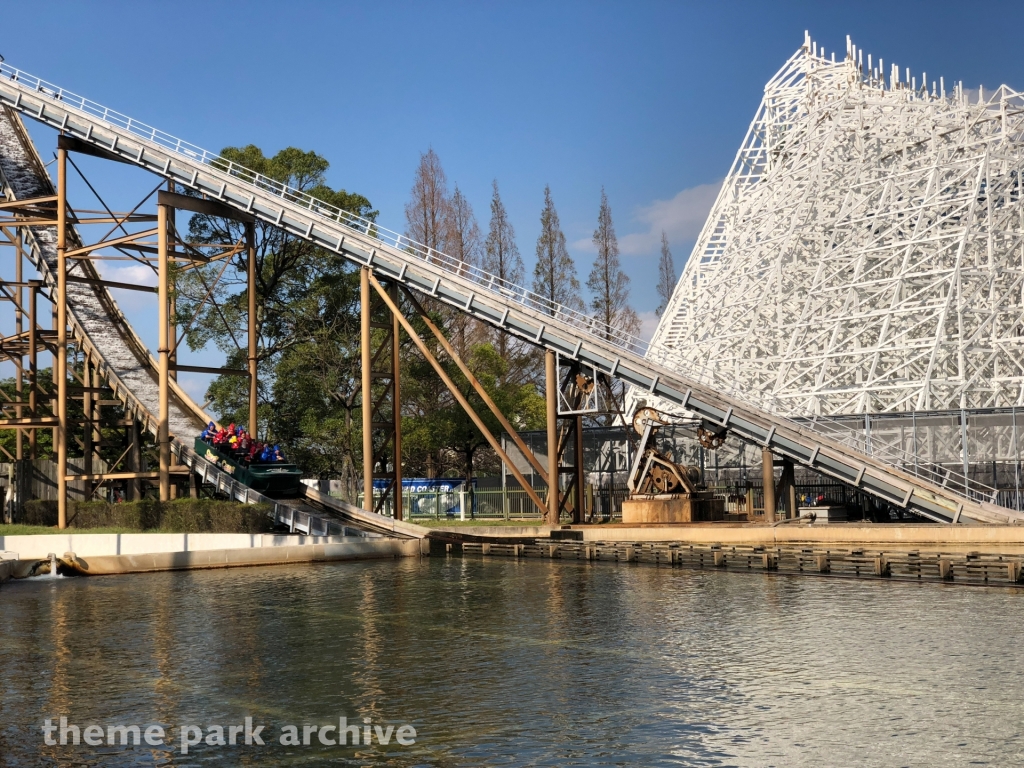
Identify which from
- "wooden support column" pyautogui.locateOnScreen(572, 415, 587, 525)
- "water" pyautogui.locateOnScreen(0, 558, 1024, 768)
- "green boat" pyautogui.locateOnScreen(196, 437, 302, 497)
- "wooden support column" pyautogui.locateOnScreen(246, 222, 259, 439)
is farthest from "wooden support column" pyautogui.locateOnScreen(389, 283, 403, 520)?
"water" pyautogui.locateOnScreen(0, 558, 1024, 768)

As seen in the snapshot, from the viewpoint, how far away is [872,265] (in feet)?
178

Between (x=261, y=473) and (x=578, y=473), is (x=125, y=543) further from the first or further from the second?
(x=578, y=473)

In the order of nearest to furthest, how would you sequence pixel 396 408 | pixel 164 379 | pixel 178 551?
pixel 178 551 → pixel 164 379 → pixel 396 408

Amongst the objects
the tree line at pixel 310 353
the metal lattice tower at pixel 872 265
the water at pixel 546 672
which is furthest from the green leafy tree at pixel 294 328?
the water at pixel 546 672

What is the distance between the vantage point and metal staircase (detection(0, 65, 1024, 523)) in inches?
1271

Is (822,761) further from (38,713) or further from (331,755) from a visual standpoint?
(38,713)

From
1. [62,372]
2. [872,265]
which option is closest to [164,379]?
[62,372]

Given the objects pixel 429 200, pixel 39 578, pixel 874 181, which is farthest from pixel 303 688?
pixel 429 200

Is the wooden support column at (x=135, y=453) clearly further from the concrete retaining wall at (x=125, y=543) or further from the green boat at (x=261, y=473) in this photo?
the concrete retaining wall at (x=125, y=543)

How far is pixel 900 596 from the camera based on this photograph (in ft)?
69.5

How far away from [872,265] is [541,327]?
79.5 feet

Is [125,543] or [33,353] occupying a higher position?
[33,353]

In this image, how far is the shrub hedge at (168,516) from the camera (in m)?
35.4

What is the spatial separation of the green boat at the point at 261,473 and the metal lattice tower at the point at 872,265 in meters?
18.5
